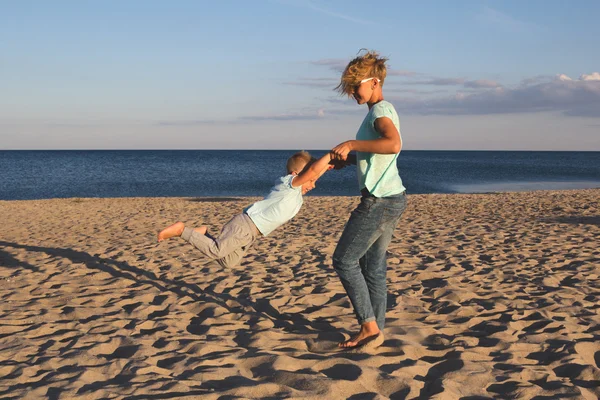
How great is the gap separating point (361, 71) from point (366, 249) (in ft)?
3.83

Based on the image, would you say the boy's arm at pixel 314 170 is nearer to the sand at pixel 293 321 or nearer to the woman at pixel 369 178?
the woman at pixel 369 178

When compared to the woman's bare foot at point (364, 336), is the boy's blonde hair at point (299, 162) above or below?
above

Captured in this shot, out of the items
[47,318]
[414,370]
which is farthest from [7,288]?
[414,370]

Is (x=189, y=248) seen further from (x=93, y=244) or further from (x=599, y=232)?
(x=599, y=232)

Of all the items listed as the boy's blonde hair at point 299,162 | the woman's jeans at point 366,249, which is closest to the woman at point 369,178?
the woman's jeans at point 366,249

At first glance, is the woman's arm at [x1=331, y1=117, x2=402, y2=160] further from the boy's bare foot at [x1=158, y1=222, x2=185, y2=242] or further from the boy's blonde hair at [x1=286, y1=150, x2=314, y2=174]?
the boy's bare foot at [x1=158, y1=222, x2=185, y2=242]

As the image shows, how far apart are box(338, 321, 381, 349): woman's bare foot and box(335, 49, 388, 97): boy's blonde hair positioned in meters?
1.59

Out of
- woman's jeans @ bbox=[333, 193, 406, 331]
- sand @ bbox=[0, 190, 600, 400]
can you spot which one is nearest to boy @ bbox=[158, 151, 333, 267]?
sand @ bbox=[0, 190, 600, 400]

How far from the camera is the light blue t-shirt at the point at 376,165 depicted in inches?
140

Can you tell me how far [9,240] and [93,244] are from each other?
6.45 ft

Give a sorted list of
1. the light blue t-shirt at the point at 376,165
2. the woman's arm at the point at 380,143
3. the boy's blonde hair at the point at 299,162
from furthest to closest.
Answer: the boy's blonde hair at the point at 299,162 < the light blue t-shirt at the point at 376,165 < the woman's arm at the point at 380,143

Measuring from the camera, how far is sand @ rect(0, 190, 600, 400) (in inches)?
129

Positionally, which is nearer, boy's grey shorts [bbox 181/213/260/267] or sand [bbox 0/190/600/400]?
sand [bbox 0/190/600/400]

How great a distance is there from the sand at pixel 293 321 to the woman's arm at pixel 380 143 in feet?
4.39
